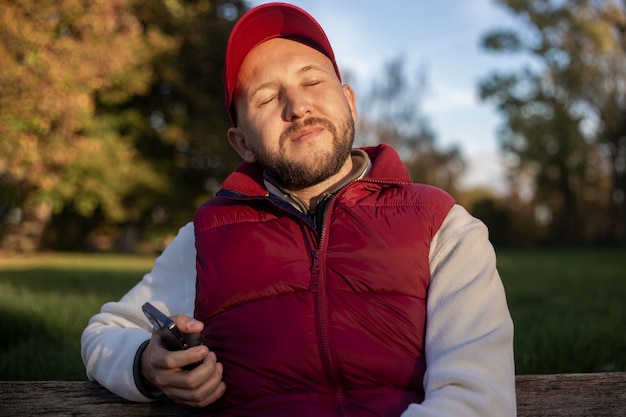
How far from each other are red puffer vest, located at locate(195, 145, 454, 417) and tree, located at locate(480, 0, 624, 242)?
Result: 83.1ft

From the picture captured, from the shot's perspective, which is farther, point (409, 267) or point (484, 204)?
point (484, 204)

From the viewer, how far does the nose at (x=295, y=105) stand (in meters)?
1.90

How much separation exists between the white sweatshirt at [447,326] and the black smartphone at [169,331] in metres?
0.24

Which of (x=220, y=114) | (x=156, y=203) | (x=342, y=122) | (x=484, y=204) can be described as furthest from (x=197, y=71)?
(x=342, y=122)

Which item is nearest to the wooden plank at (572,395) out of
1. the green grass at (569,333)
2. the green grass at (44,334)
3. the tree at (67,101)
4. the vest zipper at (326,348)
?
the vest zipper at (326,348)

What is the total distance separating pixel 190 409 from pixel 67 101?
15409mm

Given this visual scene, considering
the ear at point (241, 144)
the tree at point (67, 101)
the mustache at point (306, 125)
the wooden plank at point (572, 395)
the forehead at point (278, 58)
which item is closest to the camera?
the wooden plank at point (572, 395)

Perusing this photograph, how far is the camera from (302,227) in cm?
178

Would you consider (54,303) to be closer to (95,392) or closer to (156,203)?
(95,392)

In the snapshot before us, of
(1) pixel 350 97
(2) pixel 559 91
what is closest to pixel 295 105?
(1) pixel 350 97

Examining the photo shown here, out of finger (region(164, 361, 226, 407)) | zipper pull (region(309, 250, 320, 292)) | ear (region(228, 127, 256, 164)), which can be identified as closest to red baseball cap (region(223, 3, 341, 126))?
ear (region(228, 127, 256, 164))

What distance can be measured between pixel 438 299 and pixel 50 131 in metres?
16.8

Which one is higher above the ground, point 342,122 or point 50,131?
point 50,131

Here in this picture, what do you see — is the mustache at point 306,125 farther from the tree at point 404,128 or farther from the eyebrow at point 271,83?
the tree at point 404,128
